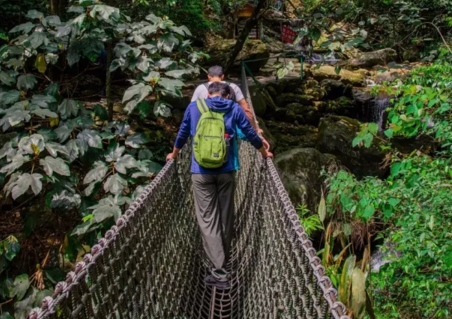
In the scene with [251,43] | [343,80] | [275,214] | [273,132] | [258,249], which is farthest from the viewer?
[343,80]

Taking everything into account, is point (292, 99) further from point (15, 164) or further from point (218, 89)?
point (15, 164)

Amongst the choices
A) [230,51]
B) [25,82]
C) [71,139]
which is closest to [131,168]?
[71,139]

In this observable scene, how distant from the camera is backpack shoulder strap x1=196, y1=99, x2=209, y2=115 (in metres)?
1.94

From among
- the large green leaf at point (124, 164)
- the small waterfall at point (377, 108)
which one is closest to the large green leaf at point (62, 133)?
the large green leaf at point (124, 164)

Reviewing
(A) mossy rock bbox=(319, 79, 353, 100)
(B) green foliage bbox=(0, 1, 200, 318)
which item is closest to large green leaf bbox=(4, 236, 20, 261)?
(B) green foliage bbox=(0, 1, 200, 318)

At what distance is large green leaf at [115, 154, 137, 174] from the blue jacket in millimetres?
368

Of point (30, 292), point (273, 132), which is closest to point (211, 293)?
point (30, 292)

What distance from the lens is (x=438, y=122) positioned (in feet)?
8.63

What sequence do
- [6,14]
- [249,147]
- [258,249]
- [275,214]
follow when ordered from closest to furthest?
[275,214], [258,249], [249,147], [6,14]

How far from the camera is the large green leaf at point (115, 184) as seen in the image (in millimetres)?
2064

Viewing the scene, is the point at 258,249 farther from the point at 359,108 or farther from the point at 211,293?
the point at 359,108

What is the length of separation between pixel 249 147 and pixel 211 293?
3.75 feet

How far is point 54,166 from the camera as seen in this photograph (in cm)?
195

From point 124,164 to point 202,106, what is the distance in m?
0.62
